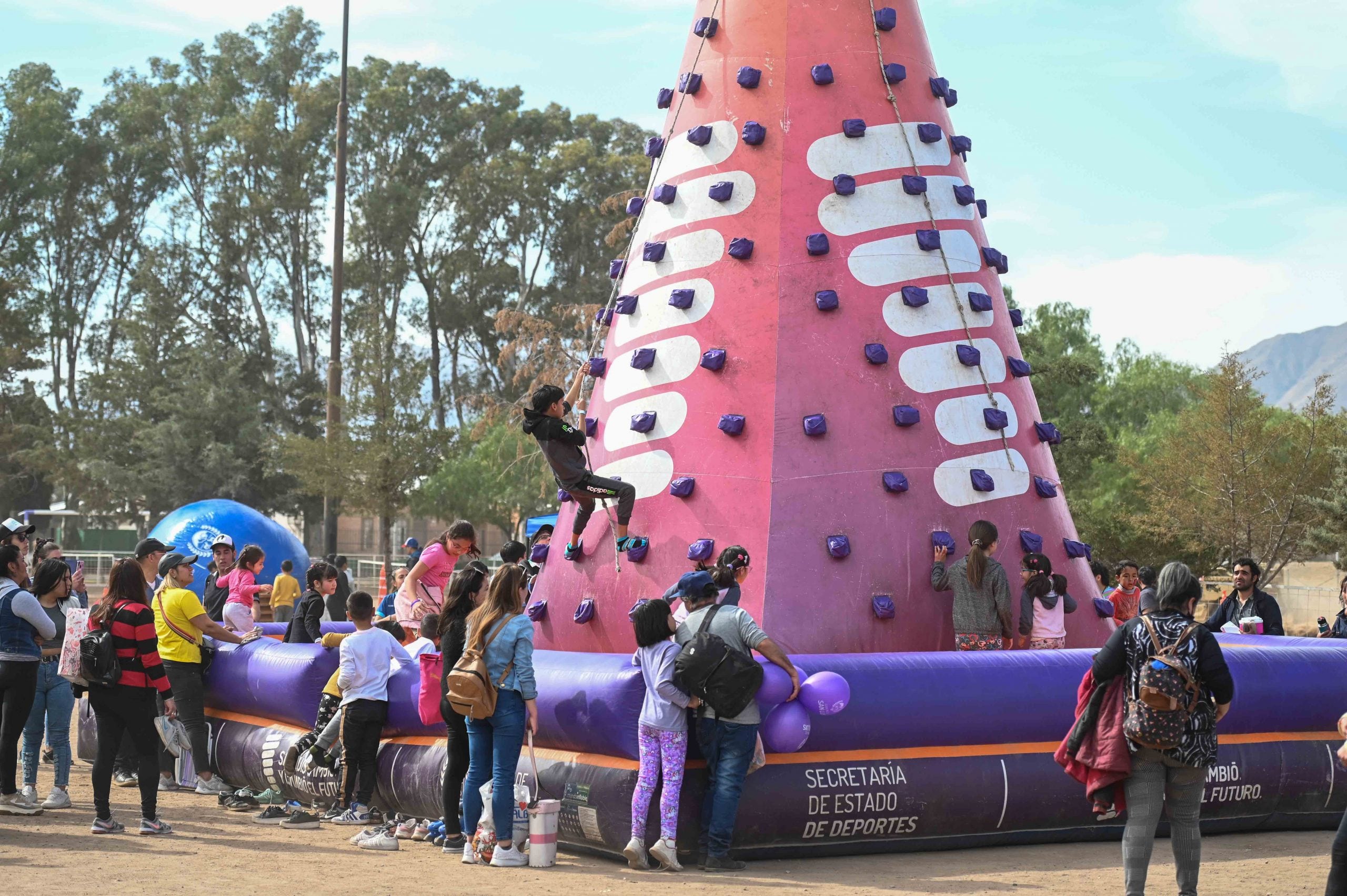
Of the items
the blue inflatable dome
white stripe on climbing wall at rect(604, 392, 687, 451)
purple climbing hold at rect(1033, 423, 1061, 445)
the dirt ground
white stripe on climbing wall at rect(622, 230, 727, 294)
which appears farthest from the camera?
the blue inflatable dome

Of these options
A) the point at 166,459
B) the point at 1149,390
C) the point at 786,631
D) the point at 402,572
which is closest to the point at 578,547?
the point at 786,631

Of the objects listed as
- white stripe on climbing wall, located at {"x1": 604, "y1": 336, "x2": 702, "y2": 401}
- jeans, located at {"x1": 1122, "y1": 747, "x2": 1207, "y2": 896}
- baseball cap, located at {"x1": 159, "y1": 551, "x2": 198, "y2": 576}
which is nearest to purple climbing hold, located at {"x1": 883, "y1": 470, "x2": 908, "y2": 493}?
white stripe on climbing wall, located at {"x1": 604, "y1": 336, "x2": 702, "y2": 401}

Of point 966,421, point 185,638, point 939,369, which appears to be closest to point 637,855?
point 966,421

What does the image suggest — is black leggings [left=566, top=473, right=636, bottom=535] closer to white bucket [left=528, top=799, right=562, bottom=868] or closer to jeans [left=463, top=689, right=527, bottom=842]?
jeans [left=463, top=689, right=527, bottom=842]

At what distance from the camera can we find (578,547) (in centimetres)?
872

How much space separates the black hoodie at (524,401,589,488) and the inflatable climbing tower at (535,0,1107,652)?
49 cm

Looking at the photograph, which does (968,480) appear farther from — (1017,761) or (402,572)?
(402,572)

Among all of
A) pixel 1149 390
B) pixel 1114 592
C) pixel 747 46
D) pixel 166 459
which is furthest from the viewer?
pixel 1149 390

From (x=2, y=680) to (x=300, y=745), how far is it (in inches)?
67.0

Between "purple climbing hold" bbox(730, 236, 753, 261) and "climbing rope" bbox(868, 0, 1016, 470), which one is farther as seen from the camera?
"climbing rope" bbox(868, 0, 1016, 470)

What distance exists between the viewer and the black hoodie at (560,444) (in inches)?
319

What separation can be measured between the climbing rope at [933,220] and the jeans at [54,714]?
5.90 meters

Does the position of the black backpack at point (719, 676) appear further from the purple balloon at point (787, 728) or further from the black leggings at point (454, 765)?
the black leggings at point (454, 765)

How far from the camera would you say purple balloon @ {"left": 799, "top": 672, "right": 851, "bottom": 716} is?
6.71 m
